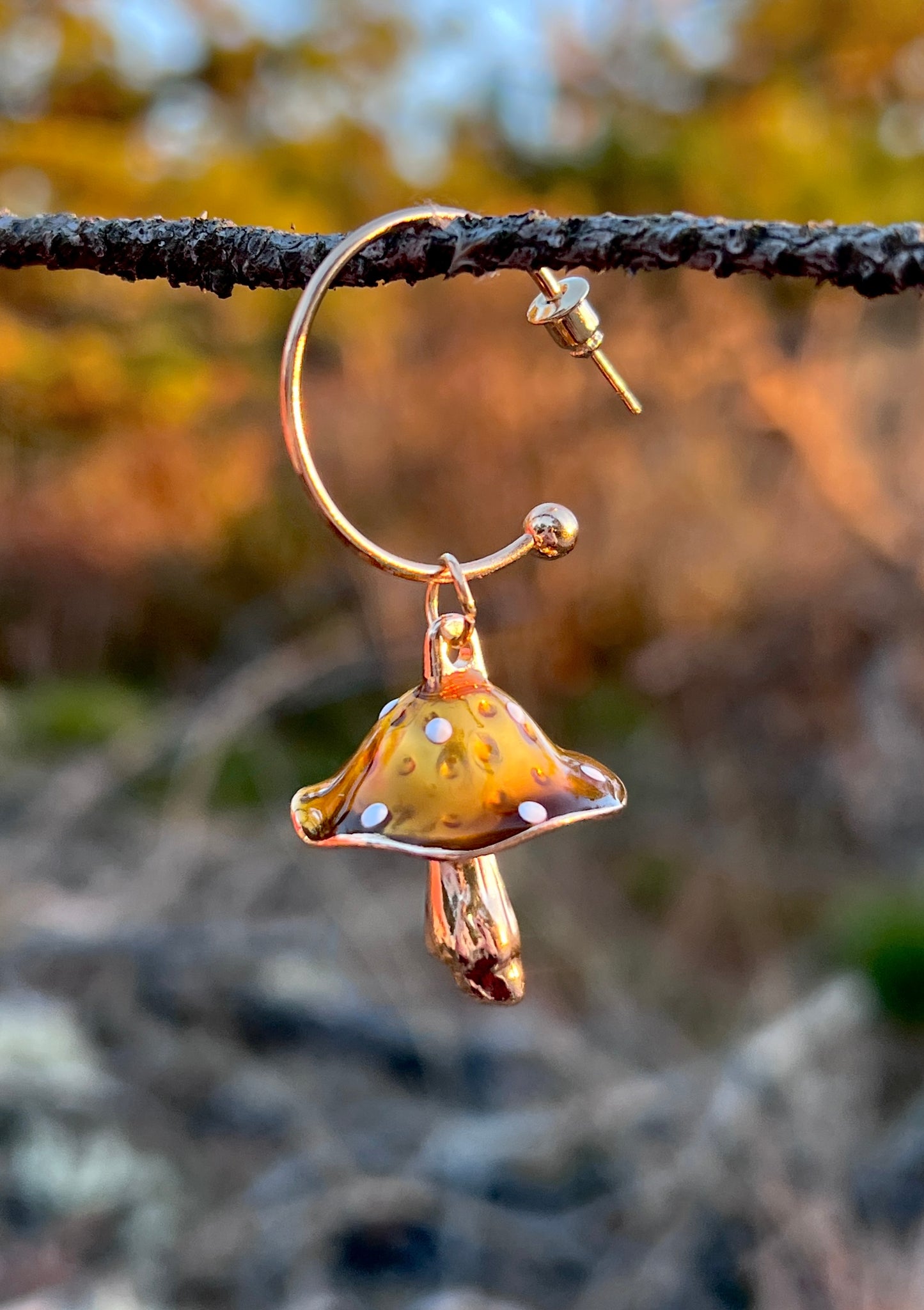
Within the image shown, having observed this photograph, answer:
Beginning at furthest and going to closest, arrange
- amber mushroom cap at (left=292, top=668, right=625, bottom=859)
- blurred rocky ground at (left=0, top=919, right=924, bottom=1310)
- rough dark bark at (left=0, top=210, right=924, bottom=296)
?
blurred rocky ground at (left=0, top=919, right=924, bottom=1310) → amber mushroom cap at (left=292, top=668, right=625, bottom=859) → rough dark bark at (left=0, top=210, right=924, bottom=296)

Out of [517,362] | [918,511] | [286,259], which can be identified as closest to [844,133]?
[517,362]

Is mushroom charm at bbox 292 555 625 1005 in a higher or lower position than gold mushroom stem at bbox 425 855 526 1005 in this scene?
higher

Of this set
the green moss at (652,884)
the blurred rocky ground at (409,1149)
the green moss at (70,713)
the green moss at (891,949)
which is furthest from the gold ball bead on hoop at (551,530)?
the green moss at (70,713)

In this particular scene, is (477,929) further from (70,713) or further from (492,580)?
(70,713)

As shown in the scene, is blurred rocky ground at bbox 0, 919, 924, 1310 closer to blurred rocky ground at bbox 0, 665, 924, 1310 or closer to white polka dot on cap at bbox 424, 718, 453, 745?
blurred rocky ground at bbox 0, 665, 924, 1310

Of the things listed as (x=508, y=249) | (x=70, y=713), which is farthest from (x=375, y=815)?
(x=70, y=713)

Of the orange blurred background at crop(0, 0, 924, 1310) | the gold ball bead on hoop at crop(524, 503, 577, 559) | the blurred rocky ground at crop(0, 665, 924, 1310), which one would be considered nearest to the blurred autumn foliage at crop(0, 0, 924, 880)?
the orange blurred background at crop(0, 0, 924, 1310)

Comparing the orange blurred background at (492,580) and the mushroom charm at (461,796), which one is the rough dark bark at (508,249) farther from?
the orange blurred background at (492,580)
